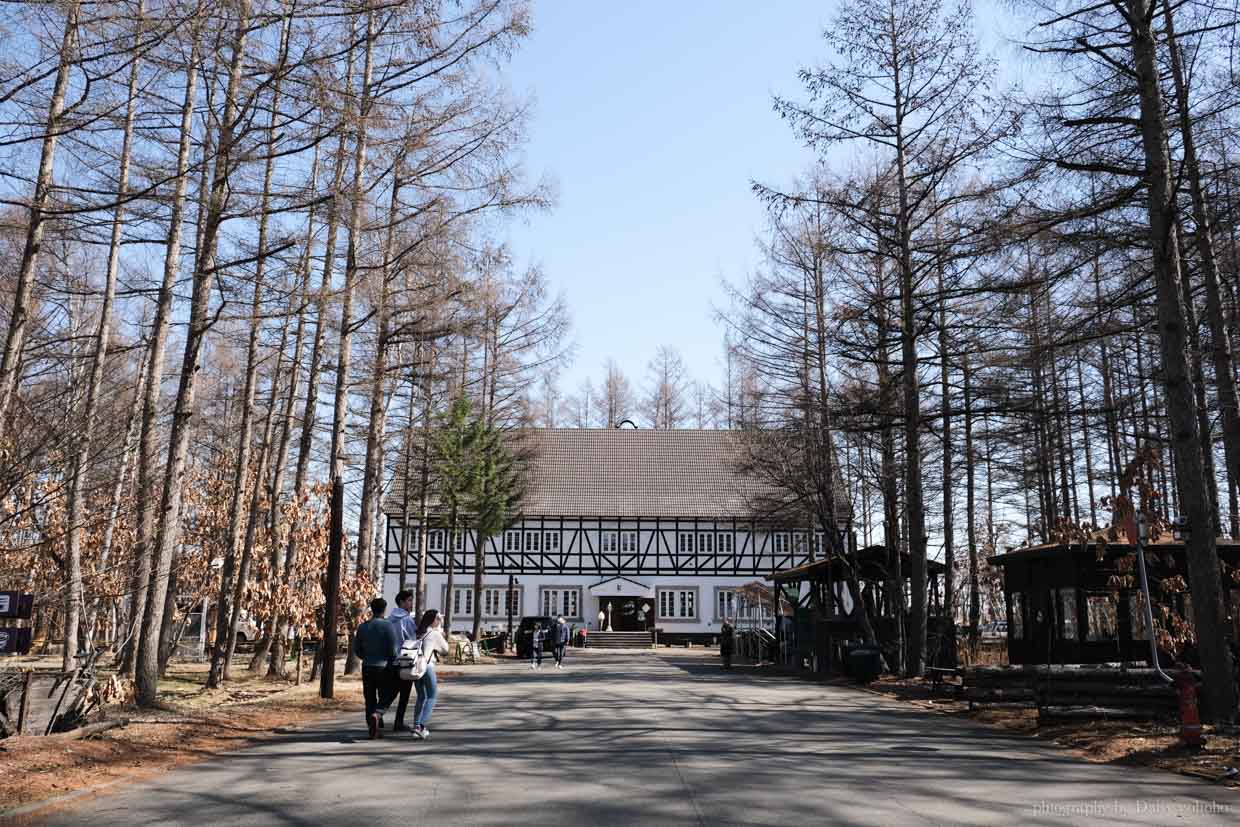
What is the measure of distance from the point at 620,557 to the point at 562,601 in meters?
3.46

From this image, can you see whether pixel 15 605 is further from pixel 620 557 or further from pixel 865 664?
pixel 620 557

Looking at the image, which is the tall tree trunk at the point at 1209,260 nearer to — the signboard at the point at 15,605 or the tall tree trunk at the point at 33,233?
the tall tree trunk at the point at 33,233

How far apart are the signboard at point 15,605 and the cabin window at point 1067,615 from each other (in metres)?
16.0

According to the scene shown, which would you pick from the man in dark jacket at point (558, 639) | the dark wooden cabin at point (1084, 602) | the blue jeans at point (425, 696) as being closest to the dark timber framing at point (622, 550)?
the man in dark jacket at point (558, 639)

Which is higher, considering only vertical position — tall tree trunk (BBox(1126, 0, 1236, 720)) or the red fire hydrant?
tall tree trunk (BBox(1126, 0, 1236, 720))

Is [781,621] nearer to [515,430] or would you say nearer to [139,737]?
[515,430]

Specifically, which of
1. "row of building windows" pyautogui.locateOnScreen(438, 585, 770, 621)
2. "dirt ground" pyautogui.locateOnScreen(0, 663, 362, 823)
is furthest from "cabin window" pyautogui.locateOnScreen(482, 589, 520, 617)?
"dirt ground" pyautogui.locateOnScreen(0, 663, 362, 823)

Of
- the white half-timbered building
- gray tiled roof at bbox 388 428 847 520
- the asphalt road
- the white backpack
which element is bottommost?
the asphalt road

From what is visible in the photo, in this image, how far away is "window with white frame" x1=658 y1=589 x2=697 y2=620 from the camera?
47656 millimetres

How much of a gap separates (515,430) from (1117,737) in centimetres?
2460

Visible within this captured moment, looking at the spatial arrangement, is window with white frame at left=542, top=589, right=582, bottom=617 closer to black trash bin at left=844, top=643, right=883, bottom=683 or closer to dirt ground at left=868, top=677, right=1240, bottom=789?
black trash bin at left=844, top=643, right=883, bottom=683

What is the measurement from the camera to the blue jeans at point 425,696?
35.9 feet

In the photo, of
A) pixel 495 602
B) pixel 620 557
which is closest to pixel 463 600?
pixel 495 602

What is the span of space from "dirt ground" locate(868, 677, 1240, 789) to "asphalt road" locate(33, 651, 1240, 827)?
1.30 ft
